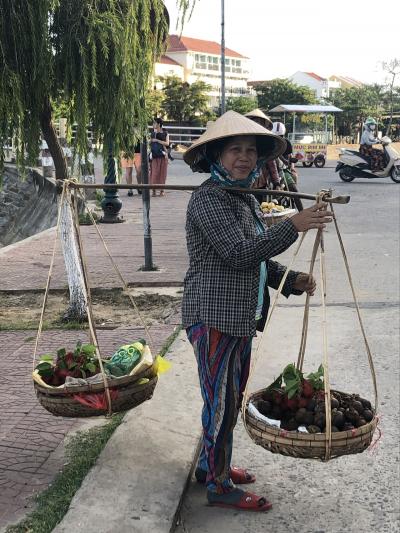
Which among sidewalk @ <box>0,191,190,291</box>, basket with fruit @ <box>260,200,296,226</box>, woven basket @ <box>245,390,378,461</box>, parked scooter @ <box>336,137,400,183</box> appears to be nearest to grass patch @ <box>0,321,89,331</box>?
sidewalk @ <box>0,191,190,291</box>

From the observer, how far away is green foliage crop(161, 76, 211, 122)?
164 ft

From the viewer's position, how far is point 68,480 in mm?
3230

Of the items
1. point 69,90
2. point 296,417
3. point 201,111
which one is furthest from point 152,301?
point 201,111

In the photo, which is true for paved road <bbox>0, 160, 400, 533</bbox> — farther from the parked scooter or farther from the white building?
the white building

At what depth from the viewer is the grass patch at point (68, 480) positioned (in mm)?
2863

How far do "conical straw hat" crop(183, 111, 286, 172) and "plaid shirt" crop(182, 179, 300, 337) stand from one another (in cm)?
19

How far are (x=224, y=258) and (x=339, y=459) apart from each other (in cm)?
161

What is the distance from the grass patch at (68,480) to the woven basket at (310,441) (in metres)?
0.97

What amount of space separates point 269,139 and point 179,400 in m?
1.94

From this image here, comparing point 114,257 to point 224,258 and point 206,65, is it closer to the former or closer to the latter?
point 224,258

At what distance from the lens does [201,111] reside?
51500mm

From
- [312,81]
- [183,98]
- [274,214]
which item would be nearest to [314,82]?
[312,81]

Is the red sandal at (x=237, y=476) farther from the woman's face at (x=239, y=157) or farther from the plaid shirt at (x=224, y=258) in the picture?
the woman's face at (x=239, y=157)

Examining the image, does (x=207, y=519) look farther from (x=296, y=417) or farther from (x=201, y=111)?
(x=201, y=111)
